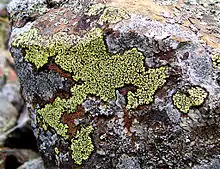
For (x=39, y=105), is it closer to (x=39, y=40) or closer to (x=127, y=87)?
(x=39, y=40)

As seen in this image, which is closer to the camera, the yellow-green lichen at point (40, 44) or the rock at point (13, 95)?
the yellow-green lichen at point (40, 44)

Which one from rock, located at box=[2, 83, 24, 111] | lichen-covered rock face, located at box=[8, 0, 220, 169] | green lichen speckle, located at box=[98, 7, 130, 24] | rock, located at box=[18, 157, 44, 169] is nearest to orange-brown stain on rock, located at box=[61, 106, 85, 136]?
lichen-covered rock face, located at box=[8, 0, 220, 169]

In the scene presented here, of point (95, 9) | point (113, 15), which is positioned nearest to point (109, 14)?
point (113, 15)

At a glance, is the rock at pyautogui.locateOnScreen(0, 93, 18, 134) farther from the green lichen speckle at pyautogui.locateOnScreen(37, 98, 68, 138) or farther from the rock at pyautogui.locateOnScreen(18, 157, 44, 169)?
the green lichen speckle at pyautogui.locateOnScreen(37, 98, 68, 138)

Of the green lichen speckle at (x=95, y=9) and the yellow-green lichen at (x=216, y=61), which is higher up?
the green lichen speckle at (x=95, y=9)

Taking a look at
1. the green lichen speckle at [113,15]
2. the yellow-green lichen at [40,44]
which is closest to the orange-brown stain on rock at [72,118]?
the yellow-green lichen at [40,44]

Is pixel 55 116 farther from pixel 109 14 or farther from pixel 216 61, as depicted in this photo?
pixel 216 61

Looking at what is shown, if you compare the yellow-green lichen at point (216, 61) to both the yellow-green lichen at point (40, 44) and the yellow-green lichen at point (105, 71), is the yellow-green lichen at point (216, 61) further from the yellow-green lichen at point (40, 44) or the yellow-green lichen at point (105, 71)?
the yellow-green lichen at point (40, 44)

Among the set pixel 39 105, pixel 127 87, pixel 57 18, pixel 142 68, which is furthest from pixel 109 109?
pixel 57 18

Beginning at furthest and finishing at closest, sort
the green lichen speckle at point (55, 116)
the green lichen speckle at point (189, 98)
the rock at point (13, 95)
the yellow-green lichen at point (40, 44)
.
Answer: the rock at point (13, 95), the green lichen speckle at point (55, 116), the yellow-green lichen at point (40, 44), the green lichen speckle at point (189, 98)

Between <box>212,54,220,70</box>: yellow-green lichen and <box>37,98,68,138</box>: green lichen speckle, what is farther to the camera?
<box>37,98,68,138</box>: green lichen speckle
